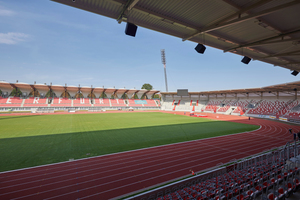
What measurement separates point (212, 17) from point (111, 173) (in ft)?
28.3

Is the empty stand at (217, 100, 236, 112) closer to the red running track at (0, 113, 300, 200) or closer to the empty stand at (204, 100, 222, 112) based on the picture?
the empty stand at (204, 100, 222, 112)

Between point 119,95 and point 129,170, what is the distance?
52863 mm

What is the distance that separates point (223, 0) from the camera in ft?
14.5

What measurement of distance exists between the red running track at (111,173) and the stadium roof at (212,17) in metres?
6.96

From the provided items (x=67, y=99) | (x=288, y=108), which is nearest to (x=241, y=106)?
(x=288, y=108)

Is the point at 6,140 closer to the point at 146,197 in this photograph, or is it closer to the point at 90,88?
the point at 146,197

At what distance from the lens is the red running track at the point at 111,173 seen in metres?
5.82

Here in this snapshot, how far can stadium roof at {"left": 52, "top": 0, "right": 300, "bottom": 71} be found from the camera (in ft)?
15.2

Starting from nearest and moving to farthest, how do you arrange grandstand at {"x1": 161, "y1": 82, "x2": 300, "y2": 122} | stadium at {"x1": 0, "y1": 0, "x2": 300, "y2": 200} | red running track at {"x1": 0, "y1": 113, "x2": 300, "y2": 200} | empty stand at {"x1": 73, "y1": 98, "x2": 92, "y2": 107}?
stadium at {"x1": 0, "y1": 0, "x2": 300, "y2": 200} → red running track at {"x1": 0, "y1": 113, "x2": 300, "y2": 200} → grandstand at {"x1": 161, "y1": 82, "x2": 300, "y2": 122} → empty stand at {"x1": 73, "y1": 98, "x2": 92, "y2": 107}

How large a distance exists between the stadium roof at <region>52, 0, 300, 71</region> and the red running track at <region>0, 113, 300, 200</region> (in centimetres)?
696

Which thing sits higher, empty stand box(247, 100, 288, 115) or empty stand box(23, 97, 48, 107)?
empty stand box(23, 97, 48, 107)

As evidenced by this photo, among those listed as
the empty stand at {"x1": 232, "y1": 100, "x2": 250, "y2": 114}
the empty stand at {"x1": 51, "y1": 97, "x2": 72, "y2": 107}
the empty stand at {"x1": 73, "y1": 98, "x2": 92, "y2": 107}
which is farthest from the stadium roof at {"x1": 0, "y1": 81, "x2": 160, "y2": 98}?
the empty stand at {"x1": 232, "y1": 100, "x2": 250, "y2": 114}

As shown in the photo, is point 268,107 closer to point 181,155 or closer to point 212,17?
point 181,155

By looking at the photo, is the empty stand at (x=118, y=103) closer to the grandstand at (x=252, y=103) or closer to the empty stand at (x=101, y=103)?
the empty stand at (x=101, y=103)
